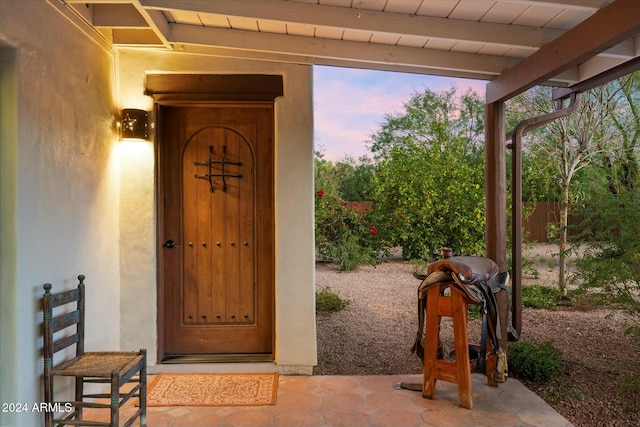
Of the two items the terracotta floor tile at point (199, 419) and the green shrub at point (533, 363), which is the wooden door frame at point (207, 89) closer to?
the terracotta floor tile at point (199, 419)

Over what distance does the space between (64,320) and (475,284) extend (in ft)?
8.45

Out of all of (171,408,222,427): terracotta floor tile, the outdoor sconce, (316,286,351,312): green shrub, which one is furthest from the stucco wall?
(316,286,351,312): green shrub

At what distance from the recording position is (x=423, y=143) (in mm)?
8242

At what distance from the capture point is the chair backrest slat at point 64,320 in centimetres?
237

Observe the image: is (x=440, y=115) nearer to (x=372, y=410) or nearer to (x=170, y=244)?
(x=170, y=244)

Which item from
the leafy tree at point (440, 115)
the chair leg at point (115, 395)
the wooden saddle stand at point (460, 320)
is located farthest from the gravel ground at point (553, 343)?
the leafy tree at point (440, 115)

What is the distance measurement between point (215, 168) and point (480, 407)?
263 centimetres

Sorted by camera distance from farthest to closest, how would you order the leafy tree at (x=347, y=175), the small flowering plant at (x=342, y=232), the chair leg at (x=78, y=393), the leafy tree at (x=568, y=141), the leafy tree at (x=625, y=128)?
the leafy tree at (x=347, y=175)
the small flowering plant at (x=342, y=232)
the leafy tree at (x=568, y=141)
the leafy tree at (x=625, y=128)
the chair leg at (x=78, y=393)

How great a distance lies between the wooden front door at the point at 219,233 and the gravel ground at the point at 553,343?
820 mm

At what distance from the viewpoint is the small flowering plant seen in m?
7.68

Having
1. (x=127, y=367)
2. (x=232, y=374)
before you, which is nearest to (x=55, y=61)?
(x=127, y=367)

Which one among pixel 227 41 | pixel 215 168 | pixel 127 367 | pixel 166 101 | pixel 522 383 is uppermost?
pixel 227 41

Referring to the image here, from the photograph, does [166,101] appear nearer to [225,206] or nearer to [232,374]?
[225,206]

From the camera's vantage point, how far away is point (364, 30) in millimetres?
2793
